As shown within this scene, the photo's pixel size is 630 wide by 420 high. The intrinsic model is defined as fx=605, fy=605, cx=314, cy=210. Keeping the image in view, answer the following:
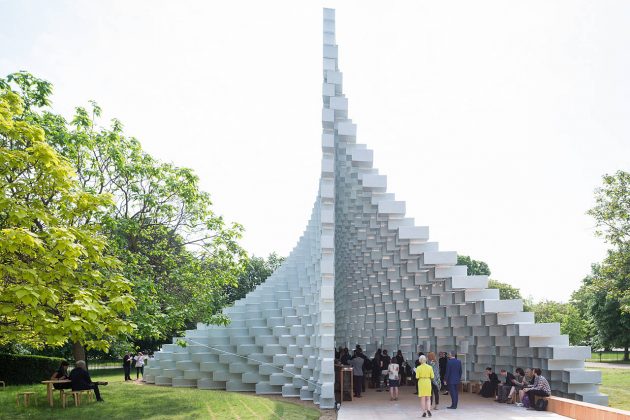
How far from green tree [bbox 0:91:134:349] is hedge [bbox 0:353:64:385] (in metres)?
12.5

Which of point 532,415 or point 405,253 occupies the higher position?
point 405,253

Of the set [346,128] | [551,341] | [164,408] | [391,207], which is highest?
[346,128]

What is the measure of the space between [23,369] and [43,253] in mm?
15849

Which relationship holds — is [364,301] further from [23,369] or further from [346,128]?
[346,128]

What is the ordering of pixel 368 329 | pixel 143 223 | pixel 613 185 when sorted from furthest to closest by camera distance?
pixel 368 329 → pixel 613 185 → pixel 143 223

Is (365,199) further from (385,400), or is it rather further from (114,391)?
(114,391)

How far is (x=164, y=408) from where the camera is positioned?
15.0 meters

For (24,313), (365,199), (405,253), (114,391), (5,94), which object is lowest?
(114,391)

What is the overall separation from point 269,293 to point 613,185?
605 inches

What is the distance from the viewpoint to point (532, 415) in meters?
13.5

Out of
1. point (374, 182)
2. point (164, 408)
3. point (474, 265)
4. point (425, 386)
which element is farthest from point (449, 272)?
point (474, 265)

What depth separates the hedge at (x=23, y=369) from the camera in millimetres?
23406

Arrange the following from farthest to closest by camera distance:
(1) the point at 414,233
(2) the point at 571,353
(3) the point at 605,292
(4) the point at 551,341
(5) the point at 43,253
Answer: (3) the point at 605,292
(1) the point at 414,233
(4) the point at 551,341
(2) the point at 571,353
(5) the point at 43,253

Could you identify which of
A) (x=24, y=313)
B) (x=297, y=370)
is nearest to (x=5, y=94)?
(x=24, y=313)
